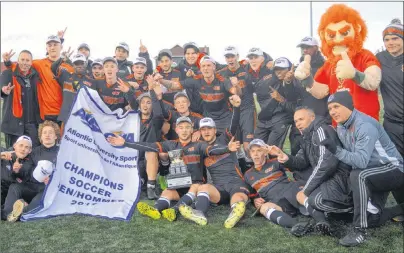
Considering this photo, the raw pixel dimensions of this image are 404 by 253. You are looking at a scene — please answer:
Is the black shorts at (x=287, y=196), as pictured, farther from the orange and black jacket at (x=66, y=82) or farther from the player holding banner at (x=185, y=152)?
the orange and black jacket at (x=66, y=82)

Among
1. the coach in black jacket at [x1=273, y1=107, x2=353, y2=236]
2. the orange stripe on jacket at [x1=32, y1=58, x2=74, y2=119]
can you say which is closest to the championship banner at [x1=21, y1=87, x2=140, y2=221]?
the orange stripe on jacket at [x1=32, y1=58, x2=74, y2=119]

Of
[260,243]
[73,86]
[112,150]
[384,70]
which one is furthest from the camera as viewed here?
[73,86]

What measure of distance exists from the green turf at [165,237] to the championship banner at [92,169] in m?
0.20

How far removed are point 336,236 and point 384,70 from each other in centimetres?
178

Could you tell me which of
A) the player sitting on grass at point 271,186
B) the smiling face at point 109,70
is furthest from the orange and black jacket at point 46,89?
the player sitting on grass at point 271,186

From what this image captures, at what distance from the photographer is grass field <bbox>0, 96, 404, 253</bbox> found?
150 inches

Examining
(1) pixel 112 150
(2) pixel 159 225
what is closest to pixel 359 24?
(2) pixel 159 225

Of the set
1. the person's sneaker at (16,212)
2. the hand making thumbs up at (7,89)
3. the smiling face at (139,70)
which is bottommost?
the person's sneaker at (16,212)

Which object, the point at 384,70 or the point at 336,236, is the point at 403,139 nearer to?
the point at 384,70

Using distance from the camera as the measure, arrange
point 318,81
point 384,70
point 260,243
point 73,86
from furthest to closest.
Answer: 1. point 73,86
2. point 318,81
3. point 384,70
4. point 260,243

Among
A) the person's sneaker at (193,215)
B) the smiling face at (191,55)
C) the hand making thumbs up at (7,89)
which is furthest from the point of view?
the smiling face at (191,55)

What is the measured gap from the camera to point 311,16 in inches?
199

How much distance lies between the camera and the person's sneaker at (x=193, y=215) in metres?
4.43

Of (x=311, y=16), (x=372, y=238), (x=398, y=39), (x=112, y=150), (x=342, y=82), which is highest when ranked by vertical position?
(x=311, y=16)
